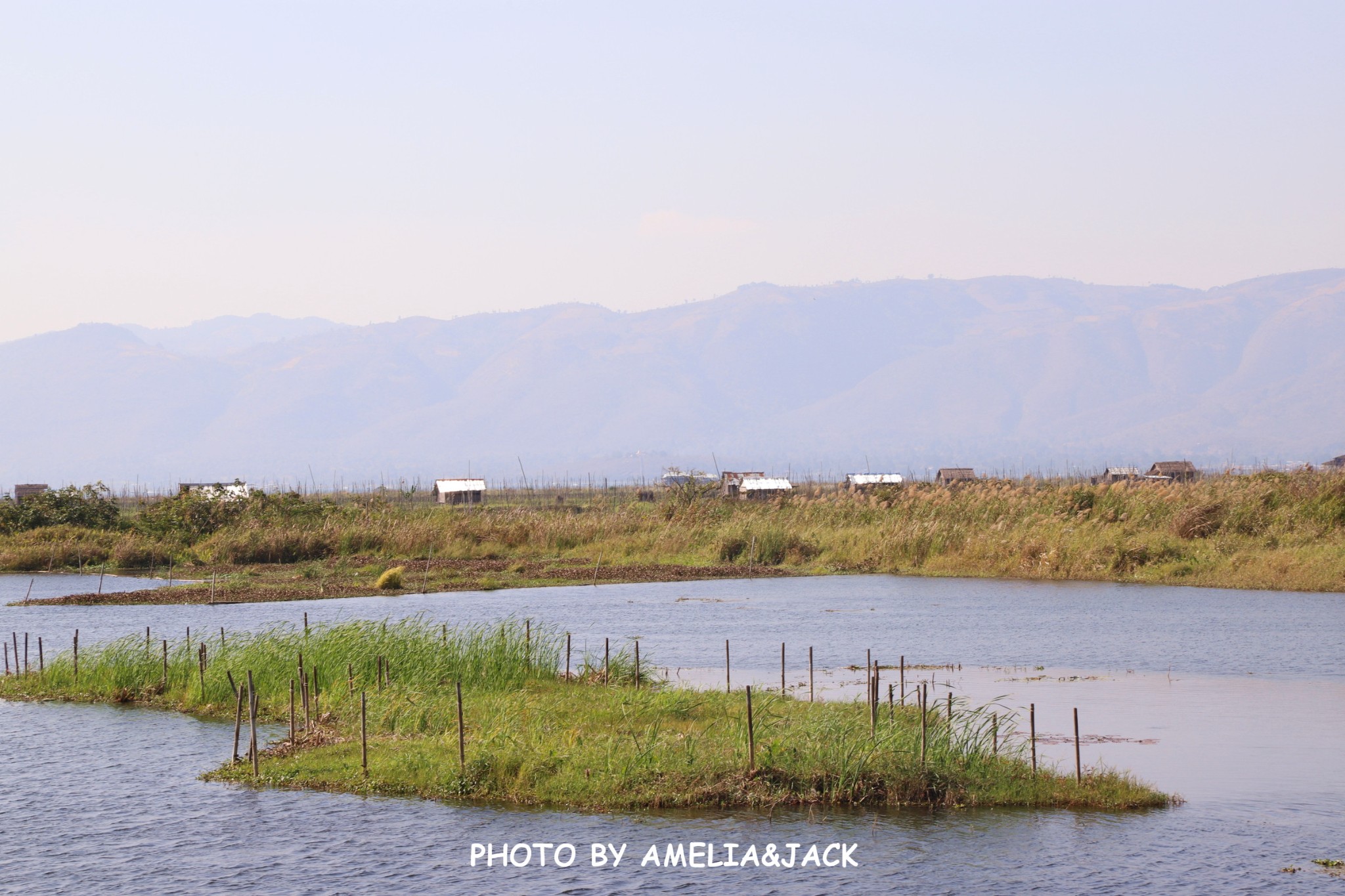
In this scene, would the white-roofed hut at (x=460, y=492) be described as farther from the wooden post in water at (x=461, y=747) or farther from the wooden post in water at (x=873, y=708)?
the wooden post in water at (x=873, y=708)

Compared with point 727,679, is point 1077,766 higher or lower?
lower

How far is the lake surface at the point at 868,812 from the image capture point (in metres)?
15.9

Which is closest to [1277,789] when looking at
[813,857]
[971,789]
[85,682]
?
[971,789]

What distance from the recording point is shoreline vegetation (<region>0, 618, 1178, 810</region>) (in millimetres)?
18312

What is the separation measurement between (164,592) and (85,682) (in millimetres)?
20611

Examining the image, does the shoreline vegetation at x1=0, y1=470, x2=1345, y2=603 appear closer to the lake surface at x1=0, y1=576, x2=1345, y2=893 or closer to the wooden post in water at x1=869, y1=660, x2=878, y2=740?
the lake surface at x1=0, y1=576, x2=1345, y2=893

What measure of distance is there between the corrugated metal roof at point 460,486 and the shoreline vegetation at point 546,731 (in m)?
90.0

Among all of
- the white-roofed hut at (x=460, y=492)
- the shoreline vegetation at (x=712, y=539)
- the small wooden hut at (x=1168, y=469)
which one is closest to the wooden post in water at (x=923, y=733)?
the shoreline vegetation at (x=712, y=539)

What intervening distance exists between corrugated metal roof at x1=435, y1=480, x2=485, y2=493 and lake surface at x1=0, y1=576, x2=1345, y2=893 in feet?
269

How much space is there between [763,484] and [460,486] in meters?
29.0

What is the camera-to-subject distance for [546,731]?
21125 mm

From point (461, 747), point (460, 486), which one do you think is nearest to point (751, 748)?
point (461, 747)

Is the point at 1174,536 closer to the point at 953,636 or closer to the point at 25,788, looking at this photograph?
the point at 953,636

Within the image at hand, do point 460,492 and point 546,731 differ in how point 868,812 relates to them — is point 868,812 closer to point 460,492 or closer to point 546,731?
point 546,731
